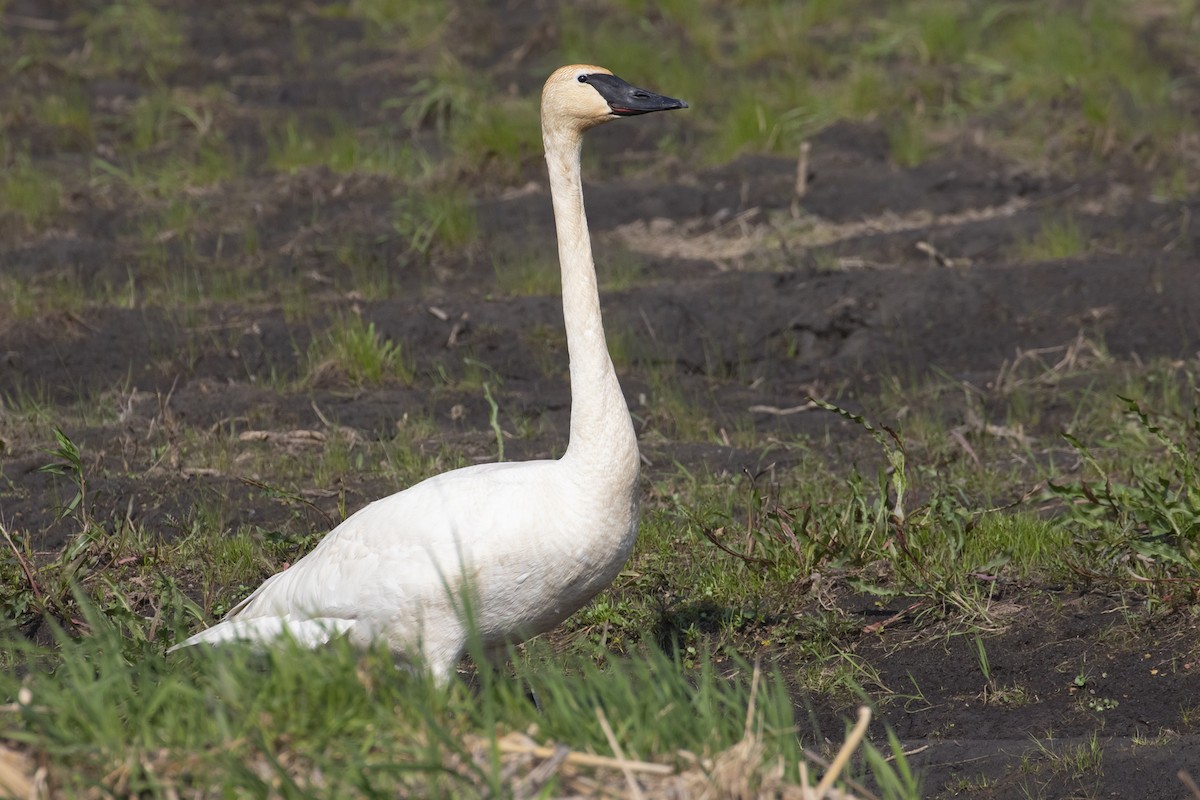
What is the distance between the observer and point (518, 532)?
439 centimetres

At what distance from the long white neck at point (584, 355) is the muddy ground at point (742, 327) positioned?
1316 millimetres

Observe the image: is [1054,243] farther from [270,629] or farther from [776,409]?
[270,629]

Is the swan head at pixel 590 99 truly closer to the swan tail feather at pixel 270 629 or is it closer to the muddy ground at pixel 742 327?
the swan tail feather at pixel 270 629

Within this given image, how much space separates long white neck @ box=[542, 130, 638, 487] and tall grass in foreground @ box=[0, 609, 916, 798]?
4.02 ft

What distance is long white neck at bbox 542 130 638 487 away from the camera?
14.7 ft

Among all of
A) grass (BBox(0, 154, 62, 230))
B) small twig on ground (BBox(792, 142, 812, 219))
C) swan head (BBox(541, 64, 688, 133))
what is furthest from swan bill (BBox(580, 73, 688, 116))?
grass (BBox(0, 154, 62, 230))

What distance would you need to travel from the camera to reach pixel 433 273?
33.9 feet

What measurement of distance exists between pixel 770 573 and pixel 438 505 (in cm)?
172

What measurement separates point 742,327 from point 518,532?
4.92 m

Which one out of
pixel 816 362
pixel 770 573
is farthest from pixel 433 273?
pixel 770 573

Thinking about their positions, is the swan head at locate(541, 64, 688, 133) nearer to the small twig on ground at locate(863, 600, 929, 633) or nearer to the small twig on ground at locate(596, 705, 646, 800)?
the small twig on ground at locate(863, 600, 929, 633)

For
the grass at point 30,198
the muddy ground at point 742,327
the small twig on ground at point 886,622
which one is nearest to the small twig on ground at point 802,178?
the muddy ground at point 742,327

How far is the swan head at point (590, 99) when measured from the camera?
4836mm

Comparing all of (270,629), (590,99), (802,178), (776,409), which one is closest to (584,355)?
(590,99)
